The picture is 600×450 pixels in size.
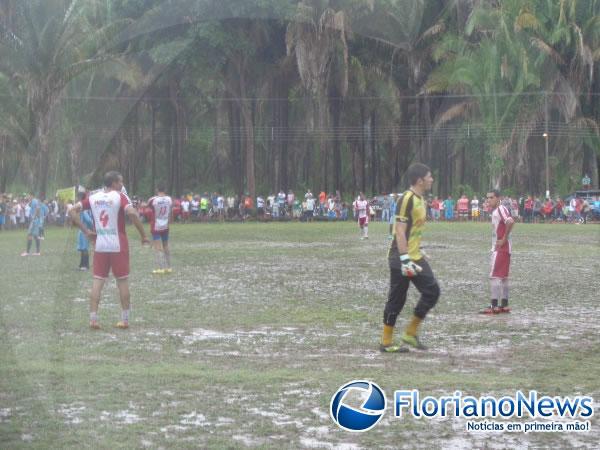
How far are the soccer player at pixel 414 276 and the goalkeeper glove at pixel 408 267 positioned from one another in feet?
0.34

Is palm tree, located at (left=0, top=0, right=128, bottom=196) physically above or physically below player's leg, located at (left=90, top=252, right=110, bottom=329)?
above

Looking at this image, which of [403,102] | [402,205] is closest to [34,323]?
[402,205]

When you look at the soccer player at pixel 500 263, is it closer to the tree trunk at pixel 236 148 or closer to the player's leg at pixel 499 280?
the player's leg at pixel 499 280

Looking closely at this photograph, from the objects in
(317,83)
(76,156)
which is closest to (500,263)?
(317,83)

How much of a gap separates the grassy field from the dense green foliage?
2777 cm

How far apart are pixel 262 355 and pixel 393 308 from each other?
4.73 feet

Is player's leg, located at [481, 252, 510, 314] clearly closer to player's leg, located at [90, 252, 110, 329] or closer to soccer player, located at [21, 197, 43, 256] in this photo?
player's leg, located at [90, 252, 110, 329]

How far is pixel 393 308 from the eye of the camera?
10945 mm

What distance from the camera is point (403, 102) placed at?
57.2 m

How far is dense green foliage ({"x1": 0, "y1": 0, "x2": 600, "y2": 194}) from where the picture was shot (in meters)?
48.1

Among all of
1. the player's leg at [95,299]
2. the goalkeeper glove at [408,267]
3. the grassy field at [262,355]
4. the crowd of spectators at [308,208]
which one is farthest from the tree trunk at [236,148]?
the goalkeeper glove at [408,267]

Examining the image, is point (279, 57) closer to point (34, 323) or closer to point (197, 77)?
point (197, 77)

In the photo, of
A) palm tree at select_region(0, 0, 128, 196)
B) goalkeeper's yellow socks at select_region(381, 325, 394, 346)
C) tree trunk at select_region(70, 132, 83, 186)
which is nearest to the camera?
goalkeeper's yellow socks at select_region(381, 325, 394, 346)

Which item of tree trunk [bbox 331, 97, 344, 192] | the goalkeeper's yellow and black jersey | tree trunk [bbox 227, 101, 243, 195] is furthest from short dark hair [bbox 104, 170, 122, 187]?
tree trunk [bbox 227, 101, 243, 195]
